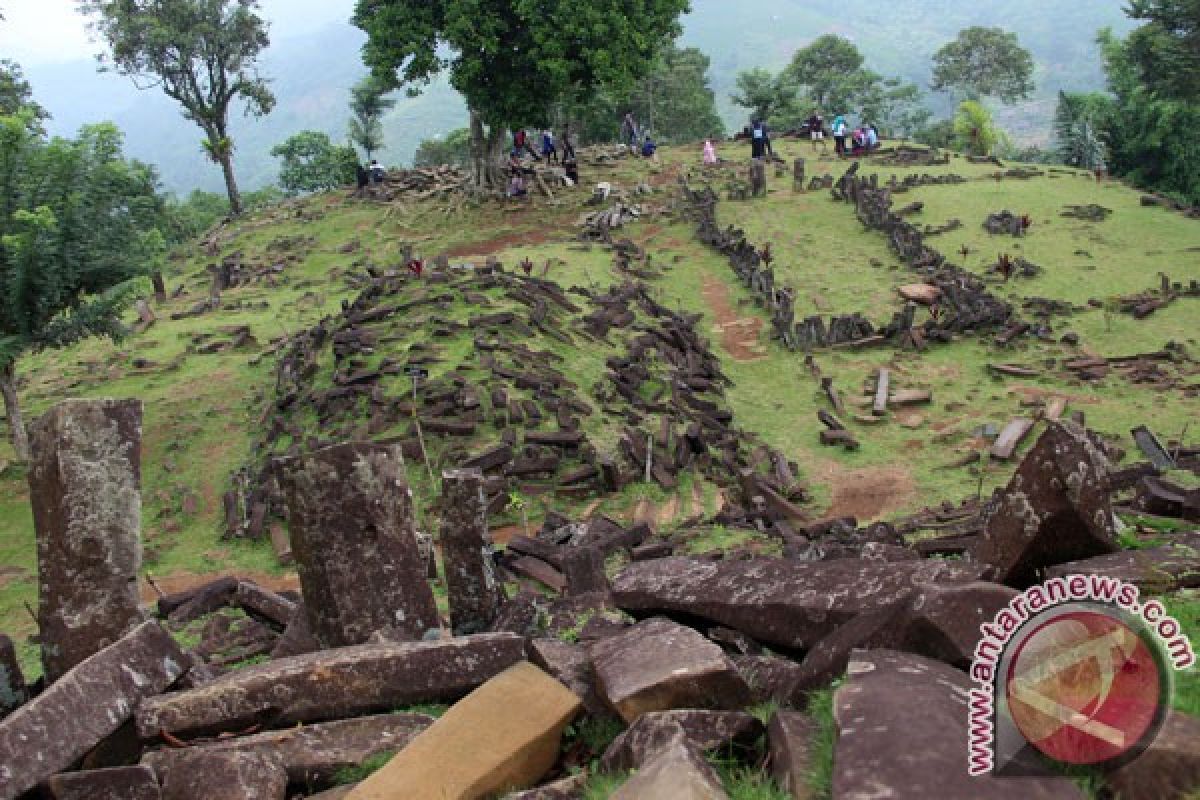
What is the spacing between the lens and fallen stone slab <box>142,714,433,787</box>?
4.34m

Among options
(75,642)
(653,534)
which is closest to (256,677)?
(75,642)

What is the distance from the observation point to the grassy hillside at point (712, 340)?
1316cm

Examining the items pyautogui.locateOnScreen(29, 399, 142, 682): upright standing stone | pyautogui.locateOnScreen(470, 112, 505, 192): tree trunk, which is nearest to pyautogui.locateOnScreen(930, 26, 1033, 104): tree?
pyautogui.locateOnScreen(470, 112, 505, 192): tree trunk

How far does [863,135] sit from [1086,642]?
39.8 m

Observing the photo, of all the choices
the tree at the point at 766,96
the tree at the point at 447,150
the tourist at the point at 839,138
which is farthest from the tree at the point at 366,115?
the tourist at the point at 839,138

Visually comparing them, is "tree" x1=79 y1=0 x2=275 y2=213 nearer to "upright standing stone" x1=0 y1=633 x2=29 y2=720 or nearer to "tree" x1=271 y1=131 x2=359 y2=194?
"tree" x1=271 y1=131 x2=359 y2=194

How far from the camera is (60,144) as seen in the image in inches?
542

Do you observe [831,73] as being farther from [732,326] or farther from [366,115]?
[732,326]

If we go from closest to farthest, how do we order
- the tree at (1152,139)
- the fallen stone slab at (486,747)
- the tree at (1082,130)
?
the fallen stone slab at (486,747) → the tree at (1152,139) → the tree at (1082,130)

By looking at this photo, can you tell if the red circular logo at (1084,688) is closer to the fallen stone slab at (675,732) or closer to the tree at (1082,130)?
the fallen stone slab at (675,732)

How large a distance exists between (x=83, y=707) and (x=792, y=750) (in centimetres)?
384

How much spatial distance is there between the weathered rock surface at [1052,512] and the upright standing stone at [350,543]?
4.01m

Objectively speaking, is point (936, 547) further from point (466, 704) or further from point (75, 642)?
point (75, 642)

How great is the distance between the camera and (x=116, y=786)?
4148mm
